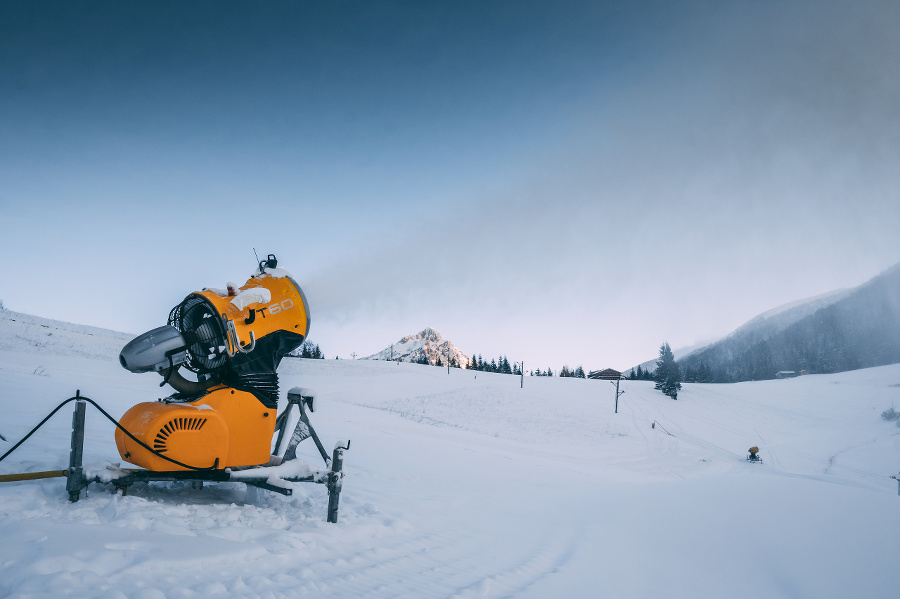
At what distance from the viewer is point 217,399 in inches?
184

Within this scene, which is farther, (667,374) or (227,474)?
(667,374)

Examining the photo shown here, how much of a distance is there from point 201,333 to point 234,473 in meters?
1.51

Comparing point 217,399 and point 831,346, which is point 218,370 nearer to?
point 217,399

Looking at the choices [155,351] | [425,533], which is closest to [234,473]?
[155,351]

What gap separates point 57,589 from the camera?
103 inches

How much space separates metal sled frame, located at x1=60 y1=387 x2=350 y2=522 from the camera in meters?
4.04

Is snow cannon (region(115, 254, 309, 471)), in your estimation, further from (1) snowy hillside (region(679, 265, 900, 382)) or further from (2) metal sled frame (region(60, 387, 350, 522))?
(1) snowy hillside (region(679, 265, 900, 382))

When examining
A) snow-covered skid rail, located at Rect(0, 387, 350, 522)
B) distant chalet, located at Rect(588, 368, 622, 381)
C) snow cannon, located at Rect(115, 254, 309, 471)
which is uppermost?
snow cannon, located at Rect(115, 254, 309, 471)

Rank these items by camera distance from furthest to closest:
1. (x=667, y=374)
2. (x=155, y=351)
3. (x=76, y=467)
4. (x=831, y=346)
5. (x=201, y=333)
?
(x=831, y=346), (x=667, y=374), (x=201, y=333), (x=155, y=351), (x=76, y=467)

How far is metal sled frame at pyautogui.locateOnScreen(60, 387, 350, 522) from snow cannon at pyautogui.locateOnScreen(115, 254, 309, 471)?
0.09 meters

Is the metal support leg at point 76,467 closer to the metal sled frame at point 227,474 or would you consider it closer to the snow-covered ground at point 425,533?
the metal sled frame at point 227,474

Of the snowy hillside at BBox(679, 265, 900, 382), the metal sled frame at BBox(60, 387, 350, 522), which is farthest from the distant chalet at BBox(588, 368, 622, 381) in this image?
the metal sled frame at BBox(60, 387, 350, 522)

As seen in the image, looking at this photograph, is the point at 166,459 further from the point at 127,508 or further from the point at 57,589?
the point at 57,589

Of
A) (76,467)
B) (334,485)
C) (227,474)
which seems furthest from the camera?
(334,485)
